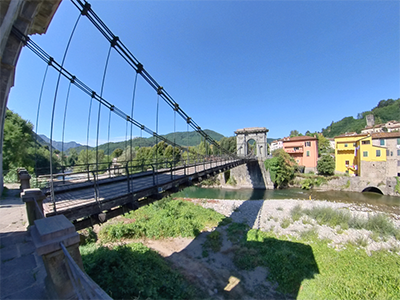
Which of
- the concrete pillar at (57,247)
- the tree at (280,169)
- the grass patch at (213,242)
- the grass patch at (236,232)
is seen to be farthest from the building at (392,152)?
the concrete pillar at (57,247)

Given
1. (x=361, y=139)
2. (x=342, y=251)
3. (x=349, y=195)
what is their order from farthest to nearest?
(x=361, y=139)
(x=349, y=195)
(x=342, y=251)

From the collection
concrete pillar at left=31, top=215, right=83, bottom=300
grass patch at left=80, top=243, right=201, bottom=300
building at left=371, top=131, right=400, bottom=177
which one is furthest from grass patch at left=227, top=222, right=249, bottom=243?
building at left=371, top=131, right=400, bottom=177

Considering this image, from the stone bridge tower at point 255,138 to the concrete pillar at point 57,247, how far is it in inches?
965

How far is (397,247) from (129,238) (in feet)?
38.7

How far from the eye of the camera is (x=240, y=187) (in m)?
22.6

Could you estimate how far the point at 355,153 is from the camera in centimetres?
1912

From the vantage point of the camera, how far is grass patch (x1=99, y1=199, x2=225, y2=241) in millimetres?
7664

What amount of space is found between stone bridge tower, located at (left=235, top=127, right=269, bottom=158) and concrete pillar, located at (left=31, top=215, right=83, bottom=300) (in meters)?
24.5

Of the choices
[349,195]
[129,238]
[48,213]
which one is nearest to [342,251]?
[129,238]

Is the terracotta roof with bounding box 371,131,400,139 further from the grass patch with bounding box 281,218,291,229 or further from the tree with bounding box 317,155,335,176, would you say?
the grass patch with bounding box 281,218,291,229

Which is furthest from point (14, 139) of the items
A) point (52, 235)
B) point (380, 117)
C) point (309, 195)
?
point (380, 117)

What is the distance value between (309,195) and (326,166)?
18.5ft

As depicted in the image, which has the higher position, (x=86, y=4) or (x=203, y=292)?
(x=86, y=4)

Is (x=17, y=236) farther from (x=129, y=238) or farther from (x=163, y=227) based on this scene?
(x=163, y=227)
